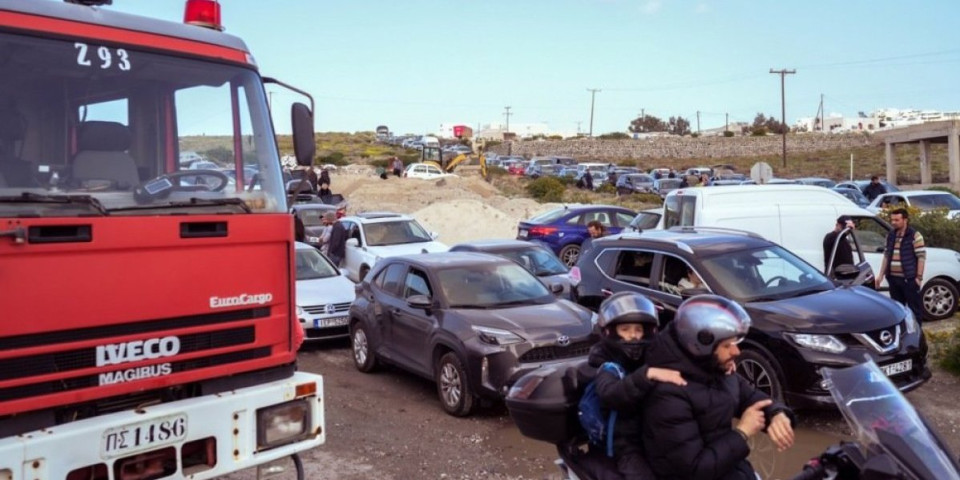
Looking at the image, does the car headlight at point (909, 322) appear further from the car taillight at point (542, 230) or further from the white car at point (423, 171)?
the white car at point (423, 171)

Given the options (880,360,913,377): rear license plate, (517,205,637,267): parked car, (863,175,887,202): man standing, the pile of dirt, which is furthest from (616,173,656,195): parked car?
(880,360,913,377): rear license plate

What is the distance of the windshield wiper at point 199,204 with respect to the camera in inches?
183

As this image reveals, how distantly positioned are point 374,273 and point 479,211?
1732cm

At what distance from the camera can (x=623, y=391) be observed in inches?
139

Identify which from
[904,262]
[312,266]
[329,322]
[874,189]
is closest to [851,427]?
[904,262]

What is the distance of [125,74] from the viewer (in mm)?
4977

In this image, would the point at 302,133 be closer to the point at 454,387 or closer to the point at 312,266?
the point at 454,387

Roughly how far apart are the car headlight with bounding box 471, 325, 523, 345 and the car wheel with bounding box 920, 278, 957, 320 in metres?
7.73

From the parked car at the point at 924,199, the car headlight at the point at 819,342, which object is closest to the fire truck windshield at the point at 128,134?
the car headlight at the point at 819,342

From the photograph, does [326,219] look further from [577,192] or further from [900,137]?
[900,137]

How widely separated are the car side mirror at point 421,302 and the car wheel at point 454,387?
0.58 meters

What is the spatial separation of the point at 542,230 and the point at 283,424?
53.4 ft

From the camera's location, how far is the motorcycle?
117 inches

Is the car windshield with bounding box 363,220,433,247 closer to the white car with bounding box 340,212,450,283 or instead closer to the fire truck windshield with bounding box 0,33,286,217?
the white car with bounding box 340,212,450,283
